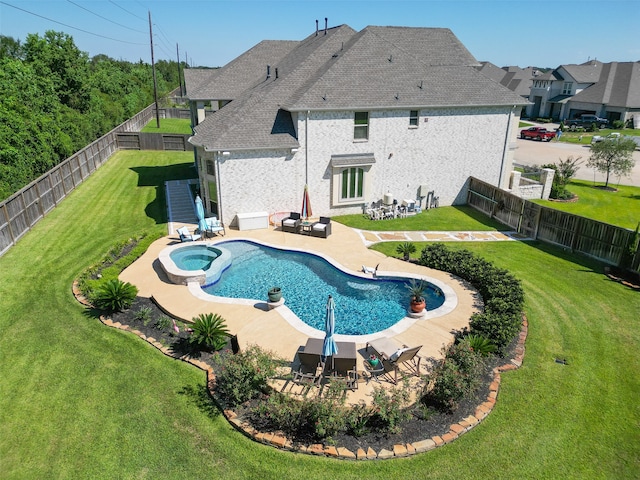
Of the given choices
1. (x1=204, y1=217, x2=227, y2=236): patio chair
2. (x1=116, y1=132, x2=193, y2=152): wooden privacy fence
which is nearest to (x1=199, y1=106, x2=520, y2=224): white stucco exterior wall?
(x1=204, y1=217, x2=227, y2=236): patio chair

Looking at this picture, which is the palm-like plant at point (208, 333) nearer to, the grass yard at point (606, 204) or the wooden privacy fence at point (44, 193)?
the wooden privacy fence at point (44, 193)

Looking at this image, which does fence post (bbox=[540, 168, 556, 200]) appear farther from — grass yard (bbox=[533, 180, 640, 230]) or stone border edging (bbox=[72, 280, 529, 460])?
stone border edging (bbox=[72, 280, 529, 460])

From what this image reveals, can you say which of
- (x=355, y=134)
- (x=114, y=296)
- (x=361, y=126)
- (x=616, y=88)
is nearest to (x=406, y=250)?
(x=355, y=134)

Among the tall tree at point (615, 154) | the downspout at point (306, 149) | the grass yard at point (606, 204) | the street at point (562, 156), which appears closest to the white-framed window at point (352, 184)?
the downspout at point (306, 149)

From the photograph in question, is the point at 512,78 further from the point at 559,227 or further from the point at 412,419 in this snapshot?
the point at 412,419

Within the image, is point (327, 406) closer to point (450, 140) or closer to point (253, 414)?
point (253, 414)

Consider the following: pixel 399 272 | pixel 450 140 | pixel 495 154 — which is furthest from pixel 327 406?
pixel 495 154
